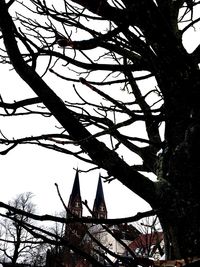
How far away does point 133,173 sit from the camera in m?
1.64

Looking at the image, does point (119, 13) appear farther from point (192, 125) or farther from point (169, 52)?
point (192, 125)

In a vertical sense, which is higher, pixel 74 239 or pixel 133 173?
pixel 133 173

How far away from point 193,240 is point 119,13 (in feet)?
4.80

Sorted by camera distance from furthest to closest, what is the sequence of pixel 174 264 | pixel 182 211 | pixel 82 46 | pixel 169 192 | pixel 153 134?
pixel 153 134
pixel 82 46
pixel 169 192
pixel 182 211
pixel 174 264

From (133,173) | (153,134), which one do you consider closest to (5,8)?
(133,173)

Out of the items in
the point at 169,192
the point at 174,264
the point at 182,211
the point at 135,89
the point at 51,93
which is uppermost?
the point at 135,89

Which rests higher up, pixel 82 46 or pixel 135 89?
pixel 135 89

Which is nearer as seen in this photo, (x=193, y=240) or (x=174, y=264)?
(x=174, y=264)

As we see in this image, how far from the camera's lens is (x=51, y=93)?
175cm

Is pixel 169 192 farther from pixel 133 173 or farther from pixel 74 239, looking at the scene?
pixel 74 239

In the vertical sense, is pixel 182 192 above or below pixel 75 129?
below

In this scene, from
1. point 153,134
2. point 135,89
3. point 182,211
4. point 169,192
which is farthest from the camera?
point 135,89

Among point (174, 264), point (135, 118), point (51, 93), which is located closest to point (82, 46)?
point (51, 93)

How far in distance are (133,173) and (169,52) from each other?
69cm
